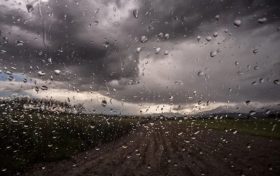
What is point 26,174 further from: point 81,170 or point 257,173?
point 257,173

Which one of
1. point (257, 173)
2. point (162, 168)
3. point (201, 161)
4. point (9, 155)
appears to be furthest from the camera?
point (9, 155)

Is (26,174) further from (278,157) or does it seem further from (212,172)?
(278,157)

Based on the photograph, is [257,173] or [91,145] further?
[91,145]

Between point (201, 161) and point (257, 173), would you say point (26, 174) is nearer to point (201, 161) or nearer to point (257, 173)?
point (201, 161)

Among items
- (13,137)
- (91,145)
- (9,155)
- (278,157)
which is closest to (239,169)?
(278,157)

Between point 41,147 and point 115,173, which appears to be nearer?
point 115,173

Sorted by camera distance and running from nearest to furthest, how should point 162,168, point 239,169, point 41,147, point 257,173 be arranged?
1. point 257,173
2. point 239,169
3. point 162,168
4. point 41,147

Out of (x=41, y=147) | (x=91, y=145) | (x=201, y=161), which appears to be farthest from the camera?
(x=91, y=145)

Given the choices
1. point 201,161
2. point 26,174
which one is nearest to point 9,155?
point 26,174

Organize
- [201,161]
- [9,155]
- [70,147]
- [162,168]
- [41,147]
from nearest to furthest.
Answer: [162,168], [201,161], [9,155], [41,147], [70,147]

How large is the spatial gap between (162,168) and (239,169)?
3.95 m

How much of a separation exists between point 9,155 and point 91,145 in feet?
47.4

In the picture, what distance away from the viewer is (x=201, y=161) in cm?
1897

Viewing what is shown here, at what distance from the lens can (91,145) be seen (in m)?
35.5
